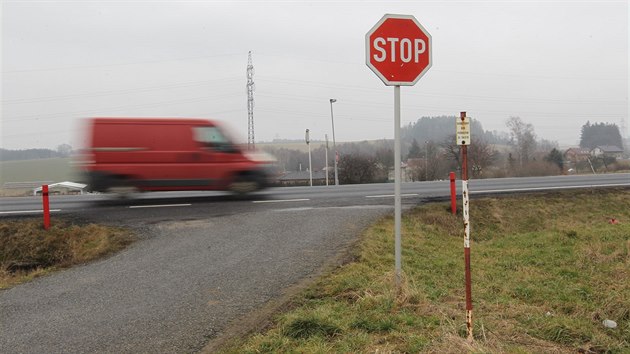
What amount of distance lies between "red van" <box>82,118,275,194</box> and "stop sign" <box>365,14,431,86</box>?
7.32 m

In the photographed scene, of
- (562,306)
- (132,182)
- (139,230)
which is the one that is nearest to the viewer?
(562,306)

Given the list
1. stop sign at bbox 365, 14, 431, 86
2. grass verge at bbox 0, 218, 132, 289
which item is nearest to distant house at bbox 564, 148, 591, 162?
stop sign at bbox 365, 14, 431, 86

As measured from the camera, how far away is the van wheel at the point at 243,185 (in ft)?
37.1

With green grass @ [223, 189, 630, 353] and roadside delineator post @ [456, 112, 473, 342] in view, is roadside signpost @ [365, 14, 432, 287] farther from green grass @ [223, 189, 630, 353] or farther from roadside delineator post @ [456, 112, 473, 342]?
green grass @ [223, 189, 630, 353]

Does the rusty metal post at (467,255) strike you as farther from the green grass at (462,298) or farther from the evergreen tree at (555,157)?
the evergreen tree at (555,157)

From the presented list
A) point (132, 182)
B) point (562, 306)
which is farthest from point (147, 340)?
point (132, 182)

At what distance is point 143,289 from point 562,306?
4989 millimetres

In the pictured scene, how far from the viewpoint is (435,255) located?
23.4ft

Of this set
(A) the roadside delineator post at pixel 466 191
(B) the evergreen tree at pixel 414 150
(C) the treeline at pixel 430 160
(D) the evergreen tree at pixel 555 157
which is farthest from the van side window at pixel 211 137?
(B) the evergreen tree at pixel 414 150

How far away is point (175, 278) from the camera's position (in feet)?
18.5

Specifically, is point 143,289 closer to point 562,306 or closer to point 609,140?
point 562,306

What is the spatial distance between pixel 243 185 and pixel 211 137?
5.10 ft

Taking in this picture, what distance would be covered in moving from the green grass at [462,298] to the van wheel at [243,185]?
4.15 meters

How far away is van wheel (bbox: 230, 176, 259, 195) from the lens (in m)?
11.3
